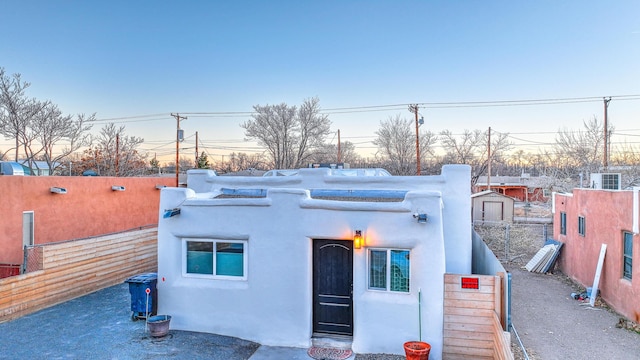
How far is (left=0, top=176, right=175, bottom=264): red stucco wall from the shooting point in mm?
11719

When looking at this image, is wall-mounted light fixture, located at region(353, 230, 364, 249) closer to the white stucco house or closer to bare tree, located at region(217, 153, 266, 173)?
the white stucco house

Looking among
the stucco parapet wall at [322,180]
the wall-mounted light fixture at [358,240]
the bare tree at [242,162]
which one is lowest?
the wall-mounted light fixture at [358,240]

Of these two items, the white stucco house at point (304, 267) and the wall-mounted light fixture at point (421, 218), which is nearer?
the wall-mounted light fixture at point (421, 218)

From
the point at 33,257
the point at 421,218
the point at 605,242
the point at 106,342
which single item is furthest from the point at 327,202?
the point at 605,242

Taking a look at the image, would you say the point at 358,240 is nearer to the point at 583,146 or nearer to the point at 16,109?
the point at 16,109

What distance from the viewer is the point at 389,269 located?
25.3ft

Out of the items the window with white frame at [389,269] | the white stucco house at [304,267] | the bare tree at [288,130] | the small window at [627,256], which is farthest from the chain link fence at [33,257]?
the bare tree at [288,130]

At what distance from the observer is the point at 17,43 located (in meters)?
21.9

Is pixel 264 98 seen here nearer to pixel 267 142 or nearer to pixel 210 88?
pixel 267 142

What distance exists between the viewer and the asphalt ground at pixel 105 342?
7434mm

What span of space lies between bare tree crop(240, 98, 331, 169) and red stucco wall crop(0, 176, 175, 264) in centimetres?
2329

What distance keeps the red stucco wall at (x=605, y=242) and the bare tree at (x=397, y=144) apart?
2646cm

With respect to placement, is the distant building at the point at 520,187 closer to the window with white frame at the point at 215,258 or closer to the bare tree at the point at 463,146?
the bare tree at the point at 463,146

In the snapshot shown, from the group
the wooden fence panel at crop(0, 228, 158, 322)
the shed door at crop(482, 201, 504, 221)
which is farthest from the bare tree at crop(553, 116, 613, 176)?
the wooden fence panel at crop(0, 228, 158, 322)
